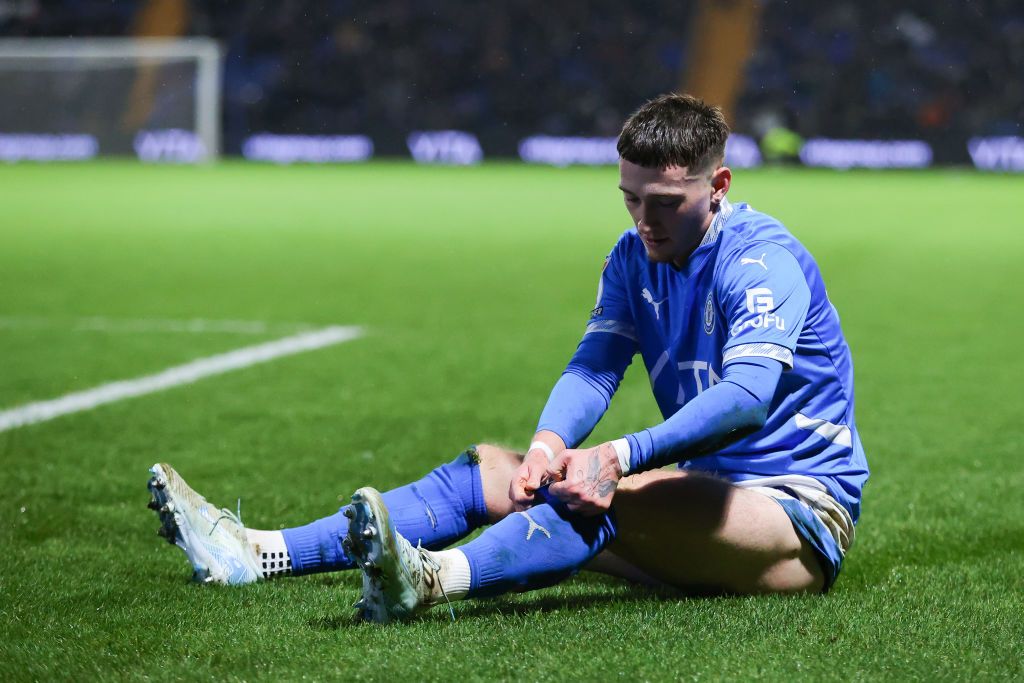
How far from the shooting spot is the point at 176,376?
24.3 ft

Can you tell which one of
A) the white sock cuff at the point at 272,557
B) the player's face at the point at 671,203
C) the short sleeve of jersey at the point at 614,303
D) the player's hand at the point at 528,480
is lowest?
the white sock cuff at the point at 272,557

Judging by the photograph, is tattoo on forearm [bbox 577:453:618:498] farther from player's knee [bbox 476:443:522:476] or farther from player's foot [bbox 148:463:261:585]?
player's foot [bbox 148:463:261:585]

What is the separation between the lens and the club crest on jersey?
11.6 ft

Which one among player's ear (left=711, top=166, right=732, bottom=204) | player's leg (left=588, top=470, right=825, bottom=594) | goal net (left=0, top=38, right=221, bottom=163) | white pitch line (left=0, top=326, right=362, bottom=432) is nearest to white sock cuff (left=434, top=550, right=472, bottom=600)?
player's leg (left=588, top=470, right=825, bottom=594)

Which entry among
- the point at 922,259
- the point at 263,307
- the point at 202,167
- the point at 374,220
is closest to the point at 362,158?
the point at 202,167

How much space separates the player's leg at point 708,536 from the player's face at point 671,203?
1.87 feet

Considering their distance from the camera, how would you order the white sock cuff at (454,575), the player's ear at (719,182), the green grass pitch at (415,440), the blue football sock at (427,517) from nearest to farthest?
the green grass pitch at (415,440) → the white sock cuff at (454,575) → the player's ear at (719,182) → the blue football sock at (427,517)

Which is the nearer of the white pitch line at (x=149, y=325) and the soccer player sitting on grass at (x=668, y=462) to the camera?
the soccer player sitting on grass at (x=668, y=462)

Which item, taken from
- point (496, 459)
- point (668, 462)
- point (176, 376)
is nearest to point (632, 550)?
point (668, 462)

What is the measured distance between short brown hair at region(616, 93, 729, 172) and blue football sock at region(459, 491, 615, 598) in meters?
0.85

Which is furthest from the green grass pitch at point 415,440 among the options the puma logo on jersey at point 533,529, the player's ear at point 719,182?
the player's ear at point 719,182

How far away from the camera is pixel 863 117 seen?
30.9 m

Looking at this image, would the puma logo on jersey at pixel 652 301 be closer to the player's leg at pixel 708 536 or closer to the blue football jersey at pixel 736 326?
the blue football jersey at pixel 736 326

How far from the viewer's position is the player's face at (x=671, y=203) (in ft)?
11.1
